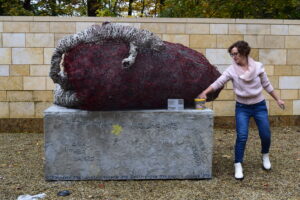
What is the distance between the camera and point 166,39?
23.2 feet

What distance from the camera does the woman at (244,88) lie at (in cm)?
418

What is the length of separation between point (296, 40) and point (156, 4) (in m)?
9.56

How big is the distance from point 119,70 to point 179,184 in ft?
4.12

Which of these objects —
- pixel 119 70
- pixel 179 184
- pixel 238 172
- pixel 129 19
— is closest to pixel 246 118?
pixel 238 172

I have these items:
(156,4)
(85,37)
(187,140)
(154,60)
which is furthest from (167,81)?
(156,4)

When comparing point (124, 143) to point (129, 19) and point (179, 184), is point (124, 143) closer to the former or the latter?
point (179, 184)

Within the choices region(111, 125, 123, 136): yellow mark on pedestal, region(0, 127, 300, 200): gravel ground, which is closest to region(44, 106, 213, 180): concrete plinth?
region(111, 125, 123, 136): yellow mark on pedestal

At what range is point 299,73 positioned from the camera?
24.3ft

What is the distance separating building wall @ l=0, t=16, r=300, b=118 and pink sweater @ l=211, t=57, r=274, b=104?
2.96m

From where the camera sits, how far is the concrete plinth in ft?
13.4

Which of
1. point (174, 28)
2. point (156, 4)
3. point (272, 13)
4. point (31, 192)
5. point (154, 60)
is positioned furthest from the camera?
point (156, 4)

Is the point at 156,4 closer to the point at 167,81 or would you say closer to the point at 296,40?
the point at 296,40

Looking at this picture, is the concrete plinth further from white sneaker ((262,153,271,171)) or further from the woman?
white sneaker ((262,153,271,171))

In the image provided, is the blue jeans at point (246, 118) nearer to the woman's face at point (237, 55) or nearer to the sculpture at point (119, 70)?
the woman's face at point (237, 55)
